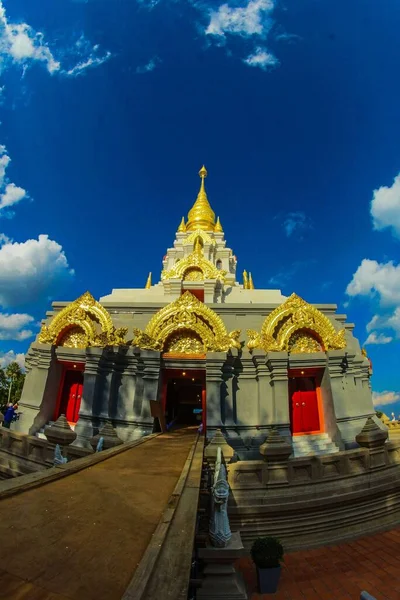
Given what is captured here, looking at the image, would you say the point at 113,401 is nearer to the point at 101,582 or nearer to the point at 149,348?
the point at 149,348

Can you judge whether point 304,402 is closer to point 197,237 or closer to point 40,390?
point 40,390

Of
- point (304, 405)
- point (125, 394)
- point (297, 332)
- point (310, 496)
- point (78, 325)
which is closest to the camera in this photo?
point (310, 496)

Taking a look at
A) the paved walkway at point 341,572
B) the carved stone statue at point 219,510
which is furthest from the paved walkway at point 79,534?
the paved walkway at point 341,572

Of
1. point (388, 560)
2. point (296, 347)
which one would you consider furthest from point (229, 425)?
point (388, 560)

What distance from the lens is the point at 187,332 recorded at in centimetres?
1376

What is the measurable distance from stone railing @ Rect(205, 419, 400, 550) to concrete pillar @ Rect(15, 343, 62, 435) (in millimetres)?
9482

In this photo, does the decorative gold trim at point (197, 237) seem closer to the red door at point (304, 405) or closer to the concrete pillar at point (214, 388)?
the red door at point (304, 405)

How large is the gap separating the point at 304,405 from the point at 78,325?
1114 centimetres

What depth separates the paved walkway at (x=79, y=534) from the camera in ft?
6.72

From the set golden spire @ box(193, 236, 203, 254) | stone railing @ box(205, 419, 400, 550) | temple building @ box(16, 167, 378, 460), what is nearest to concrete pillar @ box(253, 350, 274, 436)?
temple building @ box(16, 167, 378, 460)

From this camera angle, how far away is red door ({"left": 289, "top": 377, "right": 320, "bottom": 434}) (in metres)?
13.4

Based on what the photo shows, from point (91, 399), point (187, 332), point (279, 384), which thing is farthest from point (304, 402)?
point (91, 399)

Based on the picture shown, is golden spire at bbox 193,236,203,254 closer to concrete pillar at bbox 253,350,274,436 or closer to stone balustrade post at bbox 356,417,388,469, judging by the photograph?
concrete pillar at bbox 253,350,274,436

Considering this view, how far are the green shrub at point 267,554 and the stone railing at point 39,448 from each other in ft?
14.7
